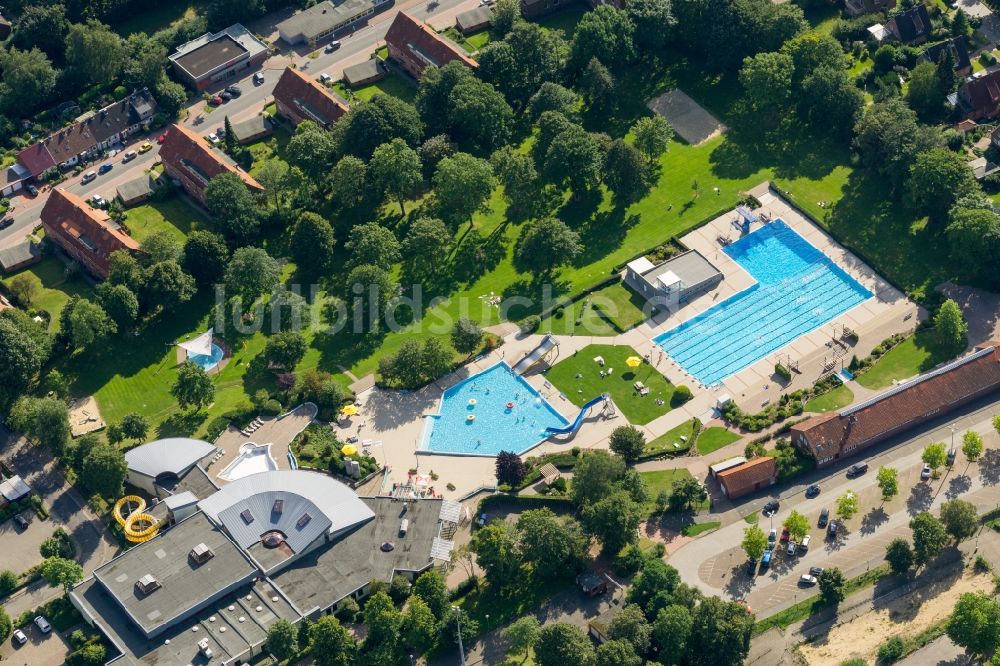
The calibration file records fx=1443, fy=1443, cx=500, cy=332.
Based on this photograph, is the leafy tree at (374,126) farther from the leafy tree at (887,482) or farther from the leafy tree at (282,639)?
the leafy tree at (887,482)

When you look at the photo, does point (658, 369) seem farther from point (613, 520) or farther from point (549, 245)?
point (613, 520)

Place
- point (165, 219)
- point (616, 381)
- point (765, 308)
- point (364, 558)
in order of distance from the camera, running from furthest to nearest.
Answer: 1. point (165, 219)
2. point (765, 308)
3. point (616, 381)
4. point (364, 558)

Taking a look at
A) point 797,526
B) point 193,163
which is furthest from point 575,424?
point 193,163

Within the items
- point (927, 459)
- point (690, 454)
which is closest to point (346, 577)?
point (690, 454)

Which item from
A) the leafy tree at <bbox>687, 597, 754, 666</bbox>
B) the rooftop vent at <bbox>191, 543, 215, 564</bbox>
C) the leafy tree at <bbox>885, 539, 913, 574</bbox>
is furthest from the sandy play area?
the rooftop vent at <bbox>191, 543, 215, 564</bbox>

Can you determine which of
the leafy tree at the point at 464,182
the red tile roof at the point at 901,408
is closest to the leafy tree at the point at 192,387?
the leafy tree at the point at 464,182
